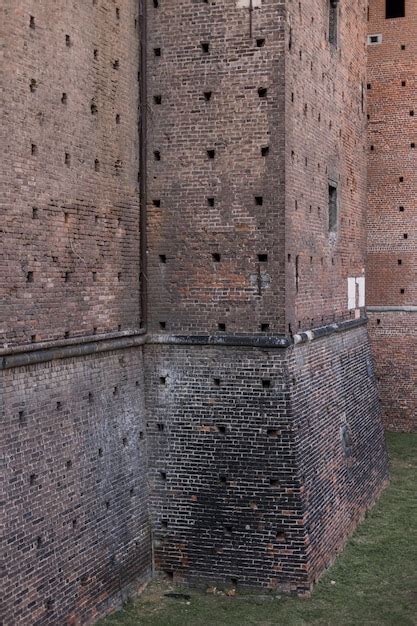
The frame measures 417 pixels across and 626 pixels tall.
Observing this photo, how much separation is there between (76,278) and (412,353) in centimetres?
1242

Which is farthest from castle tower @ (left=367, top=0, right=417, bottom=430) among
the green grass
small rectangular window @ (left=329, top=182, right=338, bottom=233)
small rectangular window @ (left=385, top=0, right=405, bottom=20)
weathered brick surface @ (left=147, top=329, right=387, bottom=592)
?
weathered brick surface @ (left=147, top=329, right=387, bottom=592)

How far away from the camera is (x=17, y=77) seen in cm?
848

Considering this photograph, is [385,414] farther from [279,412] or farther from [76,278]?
[76,278]

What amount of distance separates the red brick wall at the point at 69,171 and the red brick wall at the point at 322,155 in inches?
83.0

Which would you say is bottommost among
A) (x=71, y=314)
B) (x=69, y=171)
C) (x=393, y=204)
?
(x=71, y=314)

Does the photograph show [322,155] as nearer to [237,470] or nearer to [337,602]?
[237,470]

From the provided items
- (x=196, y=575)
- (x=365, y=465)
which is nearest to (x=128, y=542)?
(x=196, y=575)

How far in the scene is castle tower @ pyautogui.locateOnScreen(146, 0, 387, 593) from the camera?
35.0 ft

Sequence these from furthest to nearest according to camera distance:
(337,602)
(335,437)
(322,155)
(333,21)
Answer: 1. (333,21)
2. (322,155)
3. (335,437)
4. (337,602)

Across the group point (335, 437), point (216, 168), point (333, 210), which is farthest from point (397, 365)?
point (216, 168)

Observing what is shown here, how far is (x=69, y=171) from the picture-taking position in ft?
31.1

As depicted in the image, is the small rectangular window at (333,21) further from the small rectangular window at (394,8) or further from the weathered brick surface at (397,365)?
the weathered brick surface at (397,365)

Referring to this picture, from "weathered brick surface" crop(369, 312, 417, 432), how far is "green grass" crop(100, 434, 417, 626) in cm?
804

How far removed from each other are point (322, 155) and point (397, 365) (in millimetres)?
8751
